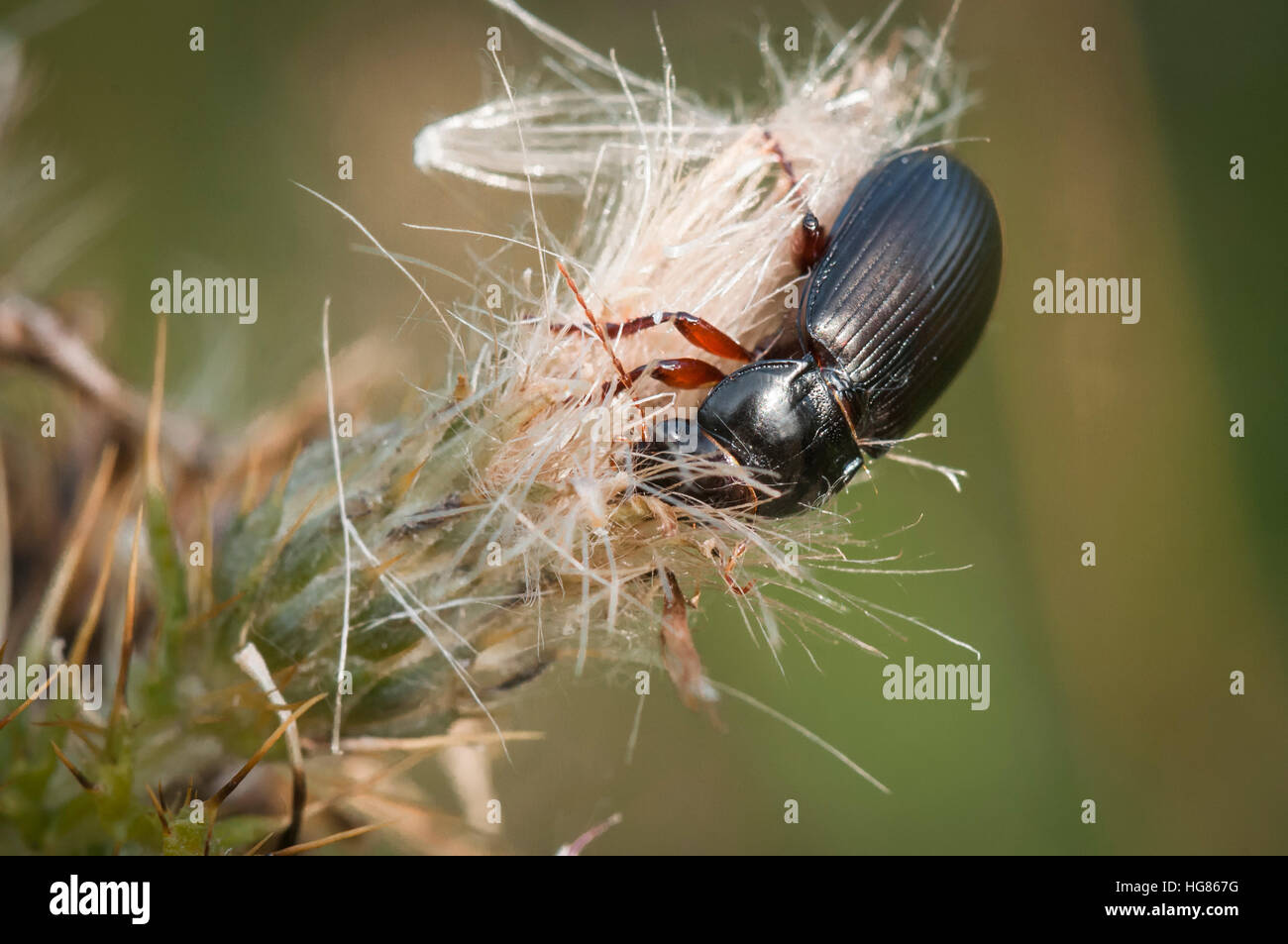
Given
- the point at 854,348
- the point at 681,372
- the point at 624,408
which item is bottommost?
the point at 624,408

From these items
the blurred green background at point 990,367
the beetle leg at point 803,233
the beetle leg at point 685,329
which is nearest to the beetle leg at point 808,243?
the beetle leg at point 803,233

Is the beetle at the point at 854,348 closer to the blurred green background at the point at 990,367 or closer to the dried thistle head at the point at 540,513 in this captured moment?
the dried thistle head at the point at 540,513

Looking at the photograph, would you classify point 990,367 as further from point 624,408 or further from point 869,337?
point 624,408

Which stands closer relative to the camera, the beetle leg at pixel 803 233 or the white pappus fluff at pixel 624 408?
the white pappus fluff at pixel 624 408

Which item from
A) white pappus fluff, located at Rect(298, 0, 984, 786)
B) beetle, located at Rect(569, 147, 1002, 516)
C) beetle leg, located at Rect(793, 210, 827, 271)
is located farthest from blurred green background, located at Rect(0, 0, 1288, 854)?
white pappus fluff, located at Rect(298, 0, 984, 786)

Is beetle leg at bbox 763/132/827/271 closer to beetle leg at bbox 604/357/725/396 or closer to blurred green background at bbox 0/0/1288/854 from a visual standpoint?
beetle leg at bbox 604/357/725/396

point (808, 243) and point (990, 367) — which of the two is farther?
point (990, 367)

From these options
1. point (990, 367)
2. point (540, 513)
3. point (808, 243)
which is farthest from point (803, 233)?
point (990, 367)
